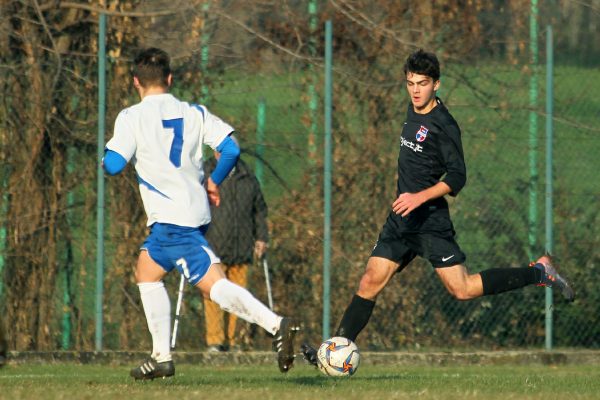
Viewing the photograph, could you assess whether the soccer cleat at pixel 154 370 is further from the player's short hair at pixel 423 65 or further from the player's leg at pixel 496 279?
the player's short hair at pixel 423 65

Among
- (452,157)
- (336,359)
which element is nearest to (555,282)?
(452,157)

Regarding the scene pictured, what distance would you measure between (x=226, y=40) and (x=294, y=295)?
2417mm

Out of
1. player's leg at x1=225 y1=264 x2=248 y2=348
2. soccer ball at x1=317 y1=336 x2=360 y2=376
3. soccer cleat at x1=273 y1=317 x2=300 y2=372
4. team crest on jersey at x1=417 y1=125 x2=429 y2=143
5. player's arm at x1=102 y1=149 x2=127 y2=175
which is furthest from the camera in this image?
player's leg at x1=225 y1=264 x2=248 y2=348

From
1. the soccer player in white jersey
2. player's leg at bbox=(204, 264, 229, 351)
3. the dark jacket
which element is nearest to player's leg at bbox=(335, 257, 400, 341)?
the soccer player in white jersey

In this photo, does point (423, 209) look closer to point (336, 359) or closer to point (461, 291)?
point (461, 291)

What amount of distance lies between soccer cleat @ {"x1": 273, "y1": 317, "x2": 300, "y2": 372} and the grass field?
0.17 meters

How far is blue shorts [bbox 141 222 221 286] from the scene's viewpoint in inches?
304

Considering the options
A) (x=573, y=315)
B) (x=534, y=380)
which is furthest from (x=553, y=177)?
(x=534, y=380)

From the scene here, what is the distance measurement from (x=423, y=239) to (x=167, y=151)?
1.78 metres

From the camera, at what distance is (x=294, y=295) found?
12.3m

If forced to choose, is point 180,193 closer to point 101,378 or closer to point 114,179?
point 101,378

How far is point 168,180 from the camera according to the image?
7.75 metres

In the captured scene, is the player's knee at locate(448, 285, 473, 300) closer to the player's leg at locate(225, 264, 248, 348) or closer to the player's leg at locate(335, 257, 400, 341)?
the player's leg at locate(335, 257, 400, 341)

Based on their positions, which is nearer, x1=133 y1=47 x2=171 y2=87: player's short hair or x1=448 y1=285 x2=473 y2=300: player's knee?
x1=133 y1=47 x2=171 y2=87: player's short hair
